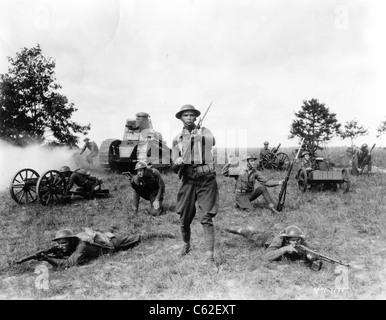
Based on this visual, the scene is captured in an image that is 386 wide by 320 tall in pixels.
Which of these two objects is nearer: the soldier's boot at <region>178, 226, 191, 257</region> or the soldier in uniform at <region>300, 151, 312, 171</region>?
the soldier's boot at <region>178, 226, 191, 257</region>

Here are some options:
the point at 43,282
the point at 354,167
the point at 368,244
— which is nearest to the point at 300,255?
the point at 368,244

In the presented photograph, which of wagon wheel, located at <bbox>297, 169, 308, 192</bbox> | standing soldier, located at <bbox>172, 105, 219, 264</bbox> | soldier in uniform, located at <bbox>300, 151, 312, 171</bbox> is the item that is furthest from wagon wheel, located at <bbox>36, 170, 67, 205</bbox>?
soldier in uniform, located at <bbox>300, 151, 312, 171</bbox>

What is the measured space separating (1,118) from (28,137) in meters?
1.58

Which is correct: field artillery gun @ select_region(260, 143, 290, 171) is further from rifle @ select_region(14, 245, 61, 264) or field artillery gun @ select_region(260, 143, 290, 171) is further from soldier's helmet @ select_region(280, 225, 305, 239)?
rifle @ select_region(14, 245, 61, 264)

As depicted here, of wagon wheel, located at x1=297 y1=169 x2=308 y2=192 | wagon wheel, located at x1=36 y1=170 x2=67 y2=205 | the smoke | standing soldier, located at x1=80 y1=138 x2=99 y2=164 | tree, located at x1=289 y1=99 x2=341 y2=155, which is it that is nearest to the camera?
wagon wheel, located at x1=36 y1=170 x2=67 y2=205

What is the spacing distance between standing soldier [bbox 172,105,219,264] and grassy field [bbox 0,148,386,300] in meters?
0.63

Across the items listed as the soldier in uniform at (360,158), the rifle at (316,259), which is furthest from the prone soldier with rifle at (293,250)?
the soldier in uniform at (360,158)

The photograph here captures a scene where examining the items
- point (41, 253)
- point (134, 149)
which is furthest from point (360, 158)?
point (41, 253)

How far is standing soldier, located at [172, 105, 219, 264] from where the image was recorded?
496 centimetres

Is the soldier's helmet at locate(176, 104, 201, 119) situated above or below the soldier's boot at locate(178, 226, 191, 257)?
above

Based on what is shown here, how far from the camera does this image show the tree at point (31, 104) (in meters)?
19.0

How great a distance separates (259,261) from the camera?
5.11 m

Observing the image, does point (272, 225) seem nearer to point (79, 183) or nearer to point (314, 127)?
point (79, 183)

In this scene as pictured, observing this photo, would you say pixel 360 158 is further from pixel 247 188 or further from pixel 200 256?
pixel 200 256
